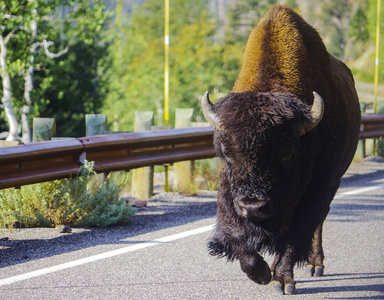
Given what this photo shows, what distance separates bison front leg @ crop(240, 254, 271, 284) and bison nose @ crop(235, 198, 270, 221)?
45 cm

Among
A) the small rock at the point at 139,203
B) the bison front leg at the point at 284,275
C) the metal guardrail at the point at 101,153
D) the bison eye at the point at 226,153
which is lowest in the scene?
the small rock at the point at 139,203

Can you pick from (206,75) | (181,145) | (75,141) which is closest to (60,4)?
(181,145)

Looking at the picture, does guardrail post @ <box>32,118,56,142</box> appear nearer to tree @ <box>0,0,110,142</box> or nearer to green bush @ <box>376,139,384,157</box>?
green bush @ <box>376,139,384,157</box>

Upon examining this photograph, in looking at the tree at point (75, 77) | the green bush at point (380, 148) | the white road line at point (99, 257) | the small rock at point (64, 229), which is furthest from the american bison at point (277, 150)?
the tree at point (75, 77)

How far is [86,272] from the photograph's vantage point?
5.13 m

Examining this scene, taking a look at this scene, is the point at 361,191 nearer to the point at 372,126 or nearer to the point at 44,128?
the point at 372,126

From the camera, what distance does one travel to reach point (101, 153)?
7293mm

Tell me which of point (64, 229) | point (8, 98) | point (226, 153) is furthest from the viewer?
point (8, 98)

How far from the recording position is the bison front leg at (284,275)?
469cm

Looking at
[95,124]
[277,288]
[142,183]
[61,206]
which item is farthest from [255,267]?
→ [95,124]

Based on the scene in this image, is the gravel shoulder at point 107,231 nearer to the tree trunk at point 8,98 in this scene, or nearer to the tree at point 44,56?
the tree at point 44,56

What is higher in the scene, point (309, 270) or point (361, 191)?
point (309, 270)

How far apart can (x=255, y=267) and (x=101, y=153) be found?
3.19 m

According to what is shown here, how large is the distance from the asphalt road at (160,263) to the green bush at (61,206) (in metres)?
0.16
